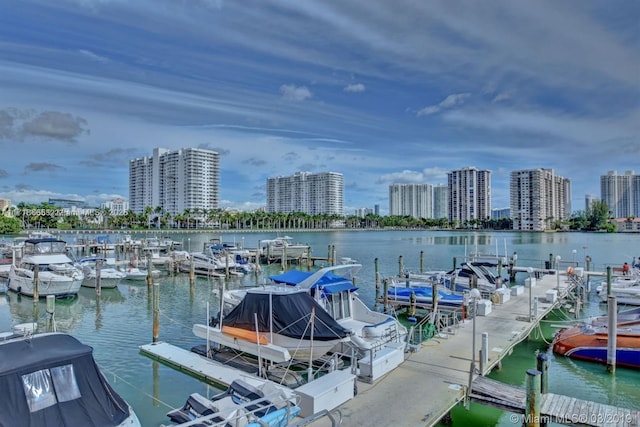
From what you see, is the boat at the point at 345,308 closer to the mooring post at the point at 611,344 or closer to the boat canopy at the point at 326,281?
the boat canopy at the point at 326,281

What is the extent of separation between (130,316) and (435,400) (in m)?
22.3

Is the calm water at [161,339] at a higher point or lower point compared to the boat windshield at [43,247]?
lower

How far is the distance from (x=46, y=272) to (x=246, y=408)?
29466mm

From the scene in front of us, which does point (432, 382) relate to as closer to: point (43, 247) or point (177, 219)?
point (43, 247)

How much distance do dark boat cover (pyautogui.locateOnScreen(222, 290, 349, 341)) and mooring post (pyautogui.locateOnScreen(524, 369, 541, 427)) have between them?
649 centimetres

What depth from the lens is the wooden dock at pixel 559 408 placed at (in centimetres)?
979

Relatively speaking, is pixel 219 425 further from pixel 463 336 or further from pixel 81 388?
pixel 463 336

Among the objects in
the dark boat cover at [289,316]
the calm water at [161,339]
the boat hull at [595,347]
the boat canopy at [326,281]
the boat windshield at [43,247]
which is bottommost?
the calm water at [161,339]

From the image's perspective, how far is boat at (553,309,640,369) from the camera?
54.0 ft

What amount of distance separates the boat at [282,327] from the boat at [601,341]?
10.2m

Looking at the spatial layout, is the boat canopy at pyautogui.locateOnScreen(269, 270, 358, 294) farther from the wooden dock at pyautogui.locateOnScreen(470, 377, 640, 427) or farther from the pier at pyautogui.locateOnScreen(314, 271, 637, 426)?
the wooden dock at pyautogui.locateOnScreen(470, 377, 640, 427)

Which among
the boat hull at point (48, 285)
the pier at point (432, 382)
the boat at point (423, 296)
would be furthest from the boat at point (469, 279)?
the boat hull at point (48, 285)

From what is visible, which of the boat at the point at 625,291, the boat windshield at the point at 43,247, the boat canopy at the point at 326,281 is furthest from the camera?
the boat windshield at the point at 43,247

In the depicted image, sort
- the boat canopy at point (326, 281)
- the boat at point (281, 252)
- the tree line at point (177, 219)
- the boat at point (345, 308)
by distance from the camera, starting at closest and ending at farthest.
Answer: the boat at point (345, 308) → the boat canopy at point (326, 281) → the boat at point (281, 252) → the tree line at point (177, 219)
